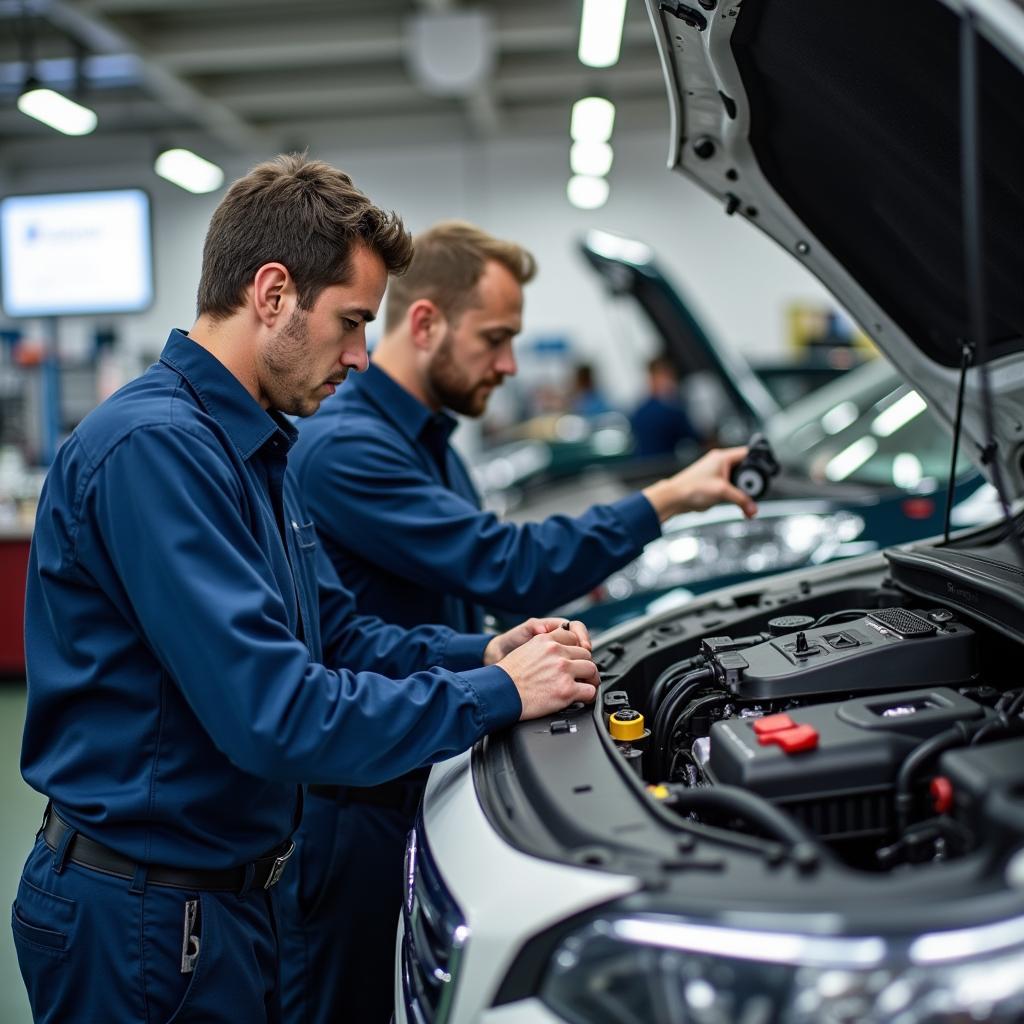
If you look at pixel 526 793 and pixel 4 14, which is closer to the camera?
pixel 526 793

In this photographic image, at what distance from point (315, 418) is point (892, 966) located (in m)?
1.72

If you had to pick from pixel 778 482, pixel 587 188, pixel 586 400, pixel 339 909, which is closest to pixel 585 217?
pixel 587 188

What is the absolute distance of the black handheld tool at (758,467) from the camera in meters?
2.51

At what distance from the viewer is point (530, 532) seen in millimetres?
2330

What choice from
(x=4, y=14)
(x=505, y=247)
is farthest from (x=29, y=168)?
(x=505, y=247)

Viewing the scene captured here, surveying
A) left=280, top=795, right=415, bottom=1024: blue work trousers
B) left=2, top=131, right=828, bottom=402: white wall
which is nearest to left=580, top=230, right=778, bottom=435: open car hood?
left=280, top=795, right=415, bottom=1024: blue work trousers

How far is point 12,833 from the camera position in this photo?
396 cm

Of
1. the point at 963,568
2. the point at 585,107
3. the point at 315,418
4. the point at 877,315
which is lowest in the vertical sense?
the point at 963,568

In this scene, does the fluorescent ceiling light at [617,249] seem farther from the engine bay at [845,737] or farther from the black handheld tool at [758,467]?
the engine bay at [845,737]

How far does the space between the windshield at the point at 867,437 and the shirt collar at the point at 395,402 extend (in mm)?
1857

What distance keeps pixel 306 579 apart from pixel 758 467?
1177 mm

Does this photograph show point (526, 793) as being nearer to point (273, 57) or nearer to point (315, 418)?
point (315, 418)

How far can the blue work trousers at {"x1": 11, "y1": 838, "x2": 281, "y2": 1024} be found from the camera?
1471 mm

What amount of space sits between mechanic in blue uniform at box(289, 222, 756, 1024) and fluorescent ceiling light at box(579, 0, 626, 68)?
3320 mm
